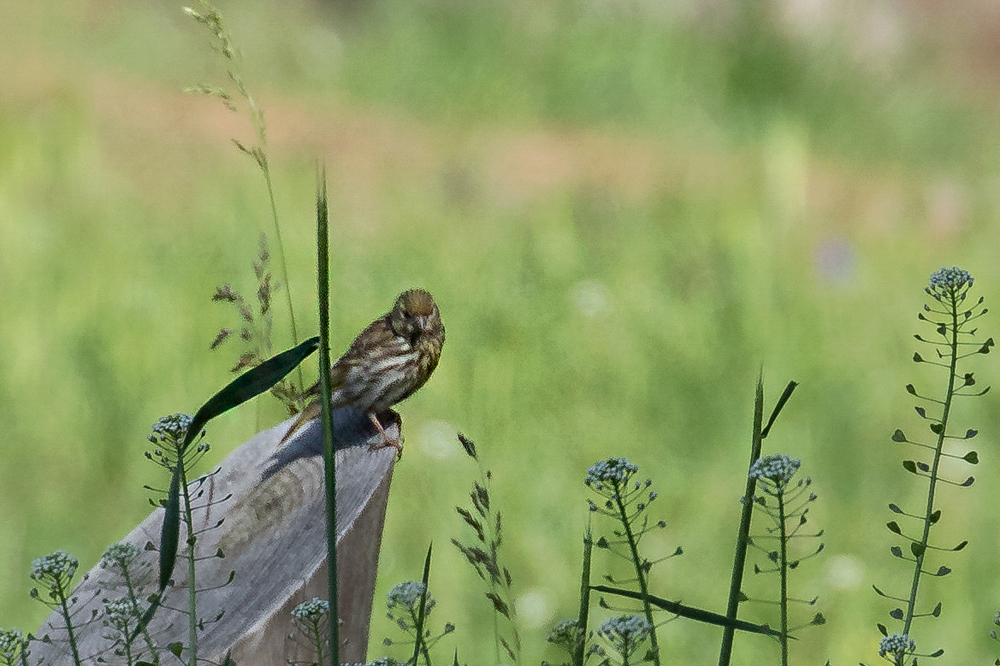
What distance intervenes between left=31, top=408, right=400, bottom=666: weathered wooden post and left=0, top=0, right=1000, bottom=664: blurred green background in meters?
1.57

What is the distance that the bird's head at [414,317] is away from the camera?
2668 mm

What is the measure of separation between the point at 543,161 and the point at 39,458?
3.72 metres

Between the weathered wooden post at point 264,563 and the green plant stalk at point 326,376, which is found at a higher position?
the weathered wooden post at point 264,563

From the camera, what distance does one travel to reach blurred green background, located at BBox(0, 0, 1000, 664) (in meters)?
3.94

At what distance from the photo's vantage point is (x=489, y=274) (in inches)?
212

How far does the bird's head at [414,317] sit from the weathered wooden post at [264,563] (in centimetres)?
81

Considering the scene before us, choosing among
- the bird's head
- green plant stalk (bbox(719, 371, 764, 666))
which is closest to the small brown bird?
the bird's head

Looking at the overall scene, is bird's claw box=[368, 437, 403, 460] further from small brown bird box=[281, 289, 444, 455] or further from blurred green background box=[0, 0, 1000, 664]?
blurred green background box=[0, 0, 1000, 664]

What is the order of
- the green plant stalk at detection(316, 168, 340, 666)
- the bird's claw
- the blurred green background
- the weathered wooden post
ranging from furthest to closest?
the blurred green background
the bird's claw
the weathered wooden post
the green plant stalk at detection(316, 168, 340, 666)

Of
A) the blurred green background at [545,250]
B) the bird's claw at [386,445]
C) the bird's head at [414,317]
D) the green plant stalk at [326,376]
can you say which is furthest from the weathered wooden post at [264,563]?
the blurred green background at [545,250]

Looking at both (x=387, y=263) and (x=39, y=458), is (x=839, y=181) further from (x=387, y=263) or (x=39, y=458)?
(x=39, y=458)

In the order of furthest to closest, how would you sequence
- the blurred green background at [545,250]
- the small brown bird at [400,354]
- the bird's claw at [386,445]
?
the blurred green background at [545,250] < the small brown bird at [400,354] < the bird's claw at [386,445]

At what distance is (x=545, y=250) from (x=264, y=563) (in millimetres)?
4146

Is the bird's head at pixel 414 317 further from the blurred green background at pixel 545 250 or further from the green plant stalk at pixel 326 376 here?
the green plant stalk at pixel 326 376
